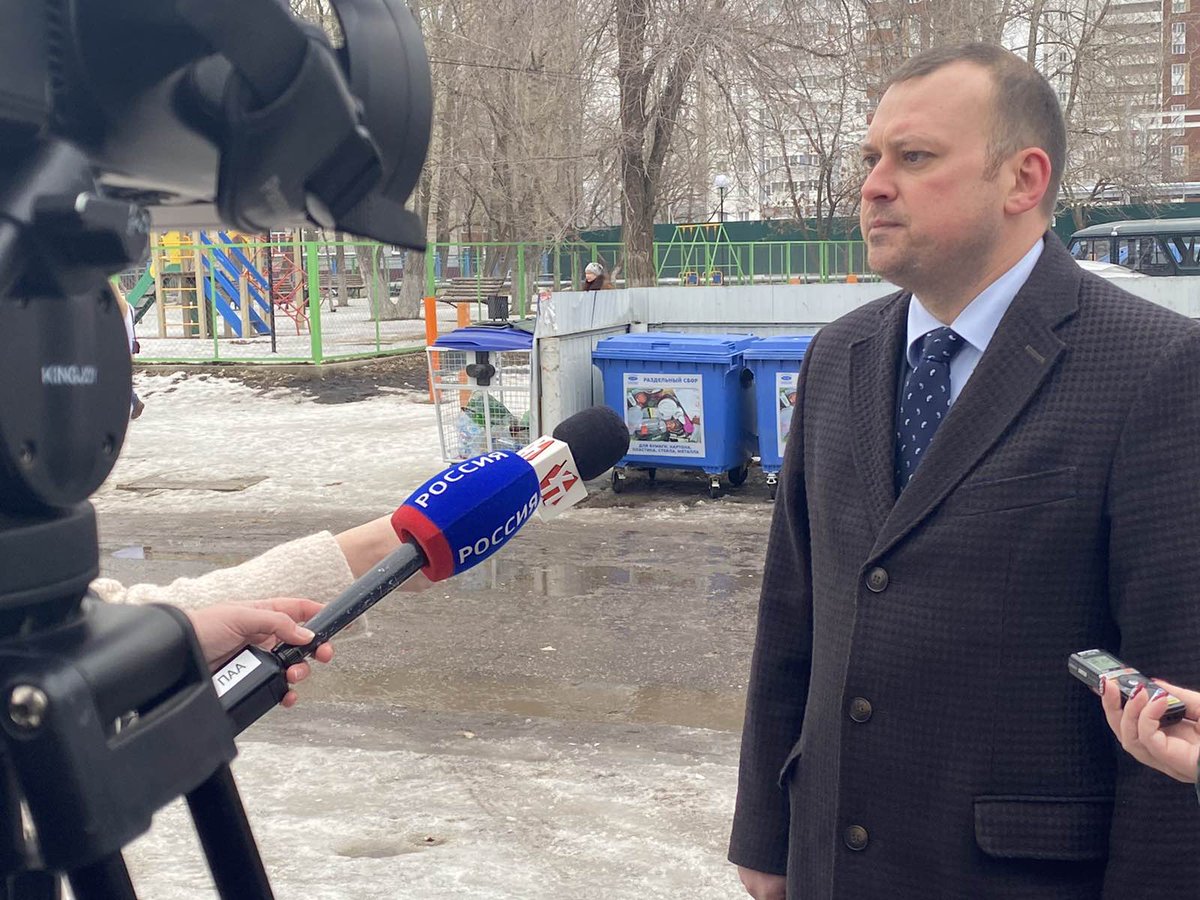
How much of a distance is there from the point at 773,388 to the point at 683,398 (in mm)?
654

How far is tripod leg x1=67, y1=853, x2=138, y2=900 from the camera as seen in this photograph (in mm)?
1201

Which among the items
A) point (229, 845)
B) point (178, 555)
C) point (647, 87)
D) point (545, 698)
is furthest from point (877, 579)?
point (647, 87)

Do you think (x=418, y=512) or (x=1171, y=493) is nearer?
(x=418, y=512)

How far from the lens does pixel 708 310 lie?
11500mm

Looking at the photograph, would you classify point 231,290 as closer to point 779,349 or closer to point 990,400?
point 779,349

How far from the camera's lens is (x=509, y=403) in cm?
1023

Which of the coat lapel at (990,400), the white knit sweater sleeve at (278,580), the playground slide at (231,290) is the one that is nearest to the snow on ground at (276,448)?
the playground slide at (231,290)

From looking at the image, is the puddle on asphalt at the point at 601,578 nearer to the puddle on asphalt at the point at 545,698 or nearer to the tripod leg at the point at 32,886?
→ the puddle on asphalt at the point at 545,698

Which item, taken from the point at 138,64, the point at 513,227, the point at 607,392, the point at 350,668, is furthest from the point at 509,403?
the point at 513,227

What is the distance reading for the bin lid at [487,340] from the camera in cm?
991

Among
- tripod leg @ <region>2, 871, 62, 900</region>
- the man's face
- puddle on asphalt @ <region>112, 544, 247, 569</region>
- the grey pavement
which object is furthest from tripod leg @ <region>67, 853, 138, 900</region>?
puddle on asphalt @ <region>112, 544, 247, 569</region>

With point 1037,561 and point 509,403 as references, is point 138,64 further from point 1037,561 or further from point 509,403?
Result: point 509,403

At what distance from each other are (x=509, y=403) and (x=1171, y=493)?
27.7ft

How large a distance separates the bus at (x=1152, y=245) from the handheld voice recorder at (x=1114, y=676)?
3073 cm
